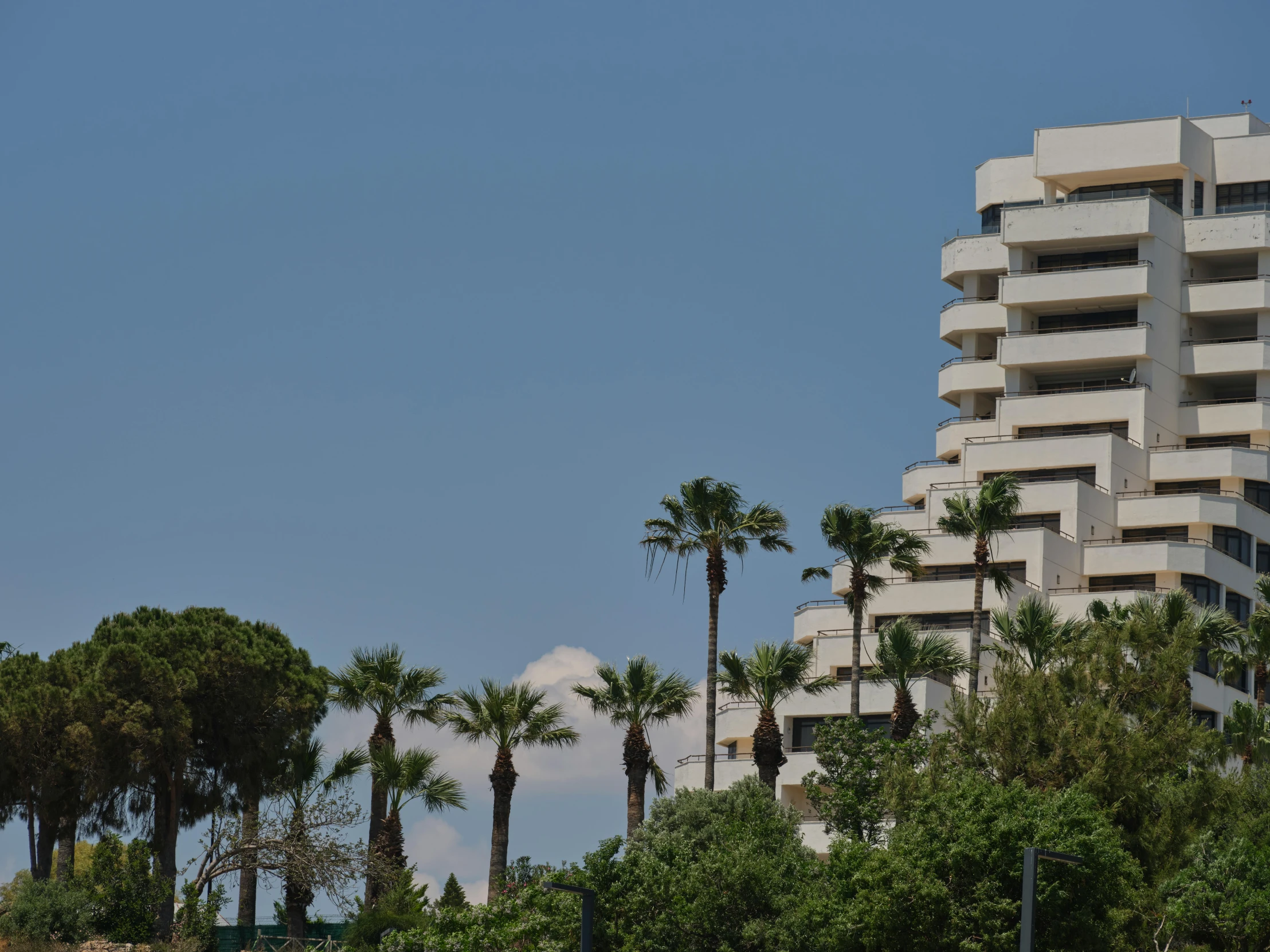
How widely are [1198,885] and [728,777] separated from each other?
3285cm

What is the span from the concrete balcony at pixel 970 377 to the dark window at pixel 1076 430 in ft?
15.7

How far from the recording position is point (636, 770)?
70.9 m

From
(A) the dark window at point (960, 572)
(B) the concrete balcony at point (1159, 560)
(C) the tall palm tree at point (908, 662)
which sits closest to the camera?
(C) the tall palm tree at point (908, 662)

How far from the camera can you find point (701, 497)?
72250 millimetres

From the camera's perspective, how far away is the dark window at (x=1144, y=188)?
96562 millimetres

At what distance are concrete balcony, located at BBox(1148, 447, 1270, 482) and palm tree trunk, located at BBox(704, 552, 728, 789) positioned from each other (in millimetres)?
26812

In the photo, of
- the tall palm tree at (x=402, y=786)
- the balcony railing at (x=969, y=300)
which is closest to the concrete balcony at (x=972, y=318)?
the balcony railing at (x=969, y=300)

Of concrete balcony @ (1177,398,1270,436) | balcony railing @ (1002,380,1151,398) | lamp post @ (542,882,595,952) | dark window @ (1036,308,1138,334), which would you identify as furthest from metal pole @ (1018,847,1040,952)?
concrete balcony @ (1177,398,1270,436)

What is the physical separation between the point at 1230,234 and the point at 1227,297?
116 inches

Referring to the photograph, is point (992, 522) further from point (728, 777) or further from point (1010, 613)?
point (728, 777)

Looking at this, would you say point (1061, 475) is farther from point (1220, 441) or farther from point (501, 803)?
point (501, 803)

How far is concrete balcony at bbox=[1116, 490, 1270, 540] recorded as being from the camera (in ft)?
288

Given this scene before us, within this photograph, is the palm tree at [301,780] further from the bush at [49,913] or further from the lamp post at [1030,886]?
the lamp post at [1030,886]

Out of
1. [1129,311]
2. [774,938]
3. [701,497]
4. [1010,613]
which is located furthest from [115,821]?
[1129,311]
